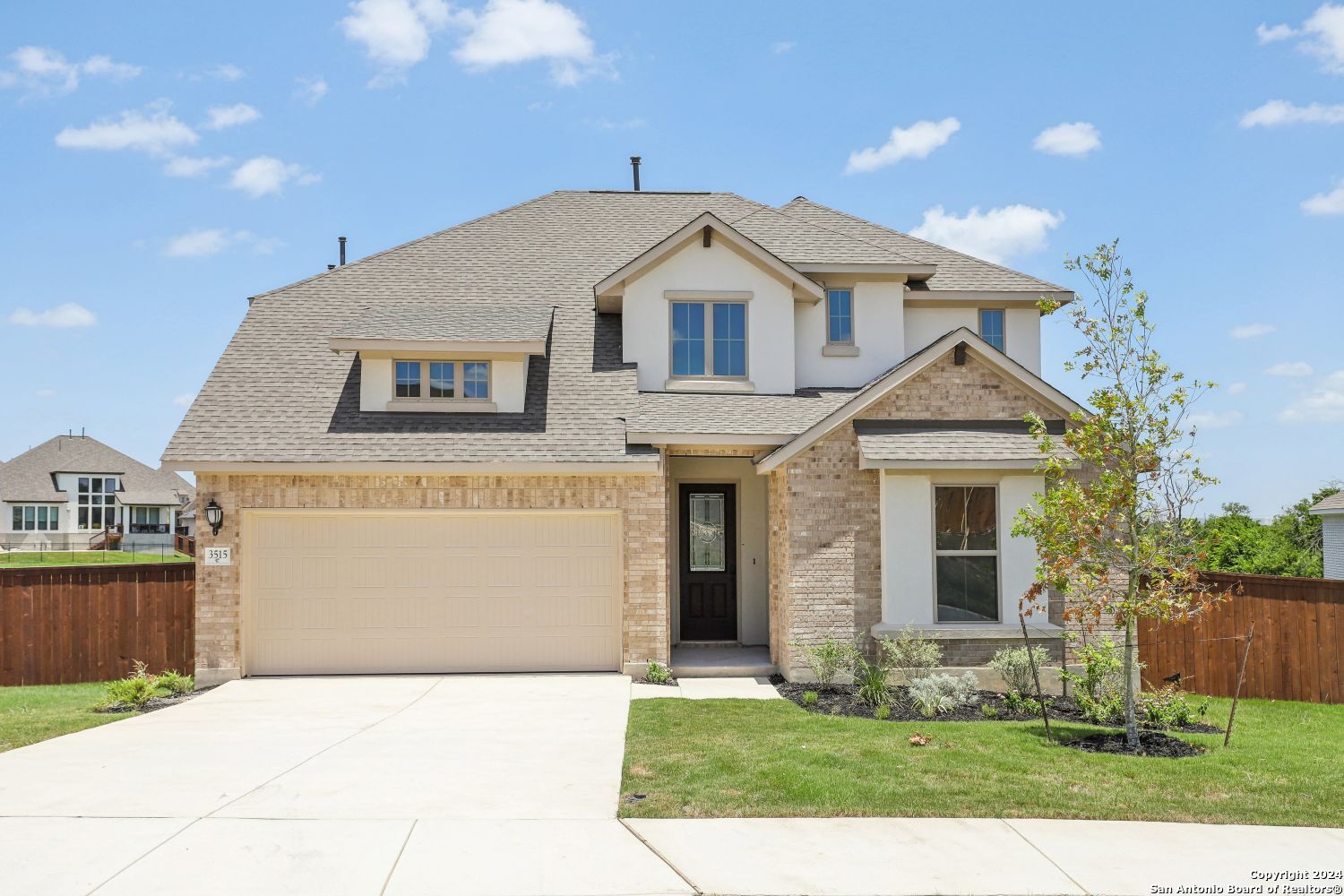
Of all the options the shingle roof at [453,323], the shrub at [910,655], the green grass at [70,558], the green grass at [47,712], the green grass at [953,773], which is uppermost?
the shingle roof at [453,323]

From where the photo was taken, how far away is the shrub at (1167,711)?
9.97 m

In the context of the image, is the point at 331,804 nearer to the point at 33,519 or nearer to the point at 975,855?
the point at 975,855

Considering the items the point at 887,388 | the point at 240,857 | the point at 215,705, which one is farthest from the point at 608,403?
the point at 240,857

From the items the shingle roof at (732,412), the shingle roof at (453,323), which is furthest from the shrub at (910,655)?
the shingle roof at (453,323)

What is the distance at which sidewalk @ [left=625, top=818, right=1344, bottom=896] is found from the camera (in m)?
5.60

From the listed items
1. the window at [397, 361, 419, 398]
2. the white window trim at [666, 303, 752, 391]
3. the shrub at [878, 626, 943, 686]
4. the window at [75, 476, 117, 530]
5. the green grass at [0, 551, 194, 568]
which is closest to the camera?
the shrub at [878, 626, 943, 686]

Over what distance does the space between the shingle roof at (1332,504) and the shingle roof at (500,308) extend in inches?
651

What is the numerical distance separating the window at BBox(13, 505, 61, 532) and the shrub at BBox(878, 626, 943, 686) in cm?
5994

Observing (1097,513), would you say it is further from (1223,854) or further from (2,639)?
(2,639)

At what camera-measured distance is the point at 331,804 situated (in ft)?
23.2

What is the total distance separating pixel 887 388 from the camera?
12688mm

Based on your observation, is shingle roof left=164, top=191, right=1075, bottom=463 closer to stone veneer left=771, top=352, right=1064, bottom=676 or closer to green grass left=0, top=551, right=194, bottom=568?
stone veneer left=771, top=352, right=1064, bottom=676

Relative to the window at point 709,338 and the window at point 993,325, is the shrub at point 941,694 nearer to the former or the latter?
the window at point 709,338

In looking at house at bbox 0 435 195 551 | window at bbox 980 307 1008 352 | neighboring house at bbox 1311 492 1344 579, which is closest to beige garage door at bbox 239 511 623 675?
window at bbox 980 307 1008 352
